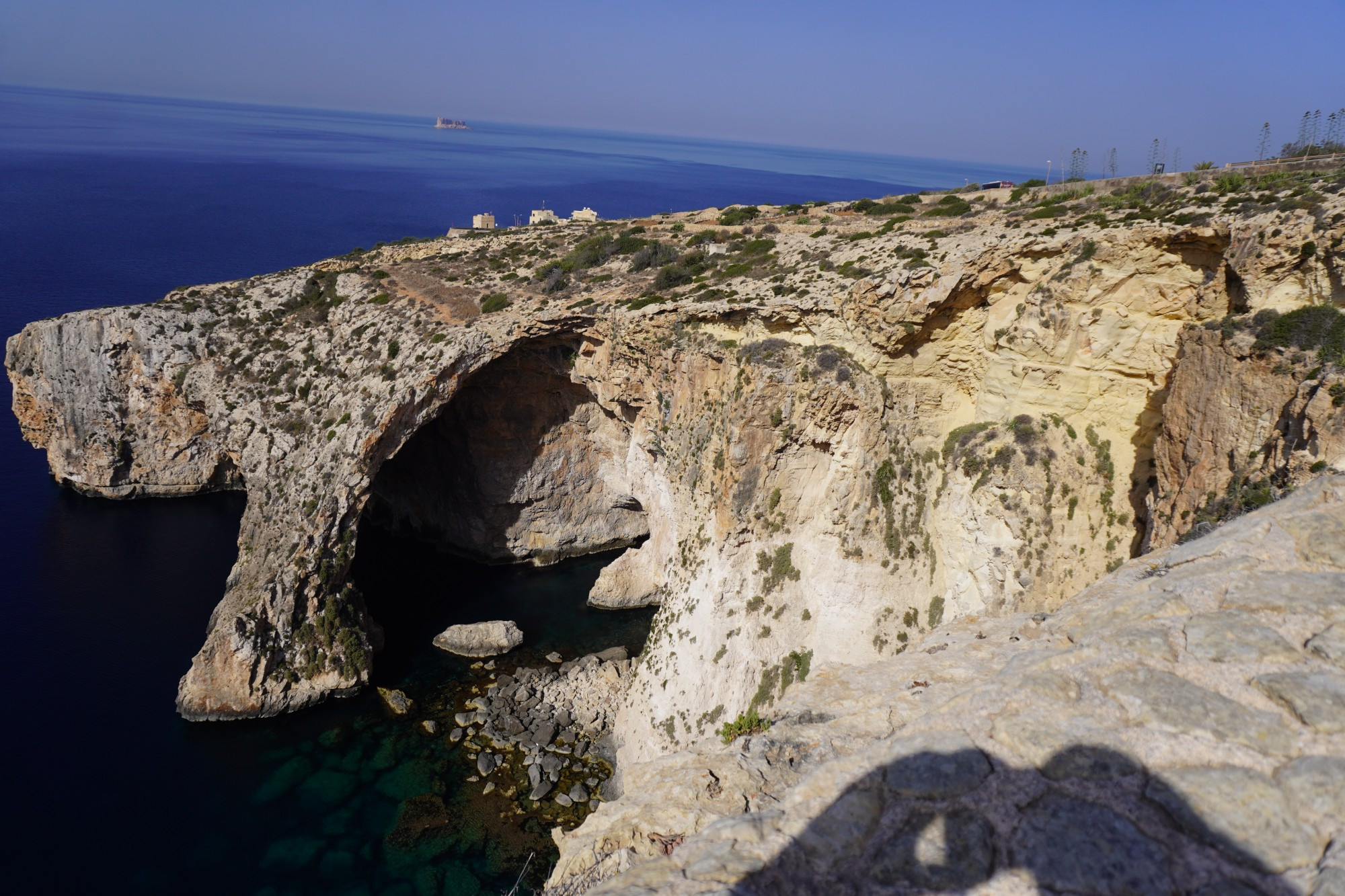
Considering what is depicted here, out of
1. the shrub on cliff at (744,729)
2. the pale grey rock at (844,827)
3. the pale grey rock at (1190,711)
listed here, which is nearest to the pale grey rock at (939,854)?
the pale grey rock at (844,827)

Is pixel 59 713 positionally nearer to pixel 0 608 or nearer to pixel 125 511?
pixel 0 608

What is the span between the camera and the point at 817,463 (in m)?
23.3

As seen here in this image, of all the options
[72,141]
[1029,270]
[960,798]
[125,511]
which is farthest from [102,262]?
[72,141]

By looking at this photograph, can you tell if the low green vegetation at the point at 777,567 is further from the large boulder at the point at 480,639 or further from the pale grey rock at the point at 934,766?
the pale grey rock at the point at 934,766

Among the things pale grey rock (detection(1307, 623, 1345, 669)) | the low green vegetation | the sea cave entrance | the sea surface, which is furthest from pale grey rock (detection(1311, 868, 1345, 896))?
the sea cave entrance

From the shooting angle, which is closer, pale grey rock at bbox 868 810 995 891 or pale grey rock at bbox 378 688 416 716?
pale grey rock at bbox 868 810 995 891

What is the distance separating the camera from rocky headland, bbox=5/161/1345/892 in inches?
264

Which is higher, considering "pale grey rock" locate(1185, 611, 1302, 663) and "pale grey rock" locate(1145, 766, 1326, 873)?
"pale grey rock" locate(1185, 611, 1302, 663)

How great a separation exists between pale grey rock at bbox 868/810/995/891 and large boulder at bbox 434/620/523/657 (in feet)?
88.1

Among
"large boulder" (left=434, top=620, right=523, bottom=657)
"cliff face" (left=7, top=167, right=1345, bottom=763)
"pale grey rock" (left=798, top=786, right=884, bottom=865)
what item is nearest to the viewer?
"pale grey rock" (left=798, top=786, right=884, bottom=865)

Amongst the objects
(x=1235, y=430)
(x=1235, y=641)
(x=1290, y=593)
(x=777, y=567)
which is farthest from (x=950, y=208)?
(x=1235, y=641)

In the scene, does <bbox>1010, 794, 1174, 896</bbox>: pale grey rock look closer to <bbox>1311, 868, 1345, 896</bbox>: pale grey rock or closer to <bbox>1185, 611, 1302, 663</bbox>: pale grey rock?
<bbox>1311, 868, 1345, 896</bbox>: pale grey rock

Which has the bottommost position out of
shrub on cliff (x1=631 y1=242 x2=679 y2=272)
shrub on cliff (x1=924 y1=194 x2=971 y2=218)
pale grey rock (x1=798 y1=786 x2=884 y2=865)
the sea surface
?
the sea surface

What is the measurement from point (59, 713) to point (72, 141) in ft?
768
